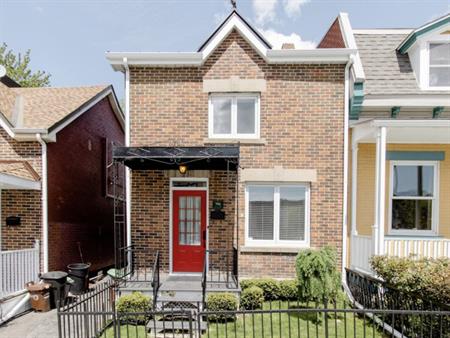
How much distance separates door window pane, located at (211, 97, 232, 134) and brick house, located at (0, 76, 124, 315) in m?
4.50

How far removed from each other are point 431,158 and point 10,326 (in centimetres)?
1133

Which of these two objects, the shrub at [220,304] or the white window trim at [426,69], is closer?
the shrub at [220,304]

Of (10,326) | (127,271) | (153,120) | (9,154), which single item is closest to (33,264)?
(10,326)

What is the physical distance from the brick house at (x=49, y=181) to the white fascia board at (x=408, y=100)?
28.7ft

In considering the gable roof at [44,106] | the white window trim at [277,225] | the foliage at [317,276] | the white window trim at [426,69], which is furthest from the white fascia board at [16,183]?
the white window trim at [426,69]

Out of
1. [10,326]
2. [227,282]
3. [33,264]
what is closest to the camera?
[10,326]

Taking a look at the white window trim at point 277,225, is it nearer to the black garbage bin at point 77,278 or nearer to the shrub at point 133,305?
the shrub at point 133,305

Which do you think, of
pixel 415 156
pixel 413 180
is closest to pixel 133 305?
pixel 413 180

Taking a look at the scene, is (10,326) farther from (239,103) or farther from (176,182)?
(239,103)

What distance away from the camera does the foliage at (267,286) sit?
764 centimetres

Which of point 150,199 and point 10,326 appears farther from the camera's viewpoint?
point 150,199

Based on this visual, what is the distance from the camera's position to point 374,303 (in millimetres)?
6707

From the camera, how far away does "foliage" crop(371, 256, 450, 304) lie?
5410 millimetres

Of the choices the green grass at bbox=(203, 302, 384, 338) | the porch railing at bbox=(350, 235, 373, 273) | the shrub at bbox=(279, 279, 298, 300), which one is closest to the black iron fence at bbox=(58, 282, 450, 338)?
the green grass at bbox=(203, 302, 384, 338)
